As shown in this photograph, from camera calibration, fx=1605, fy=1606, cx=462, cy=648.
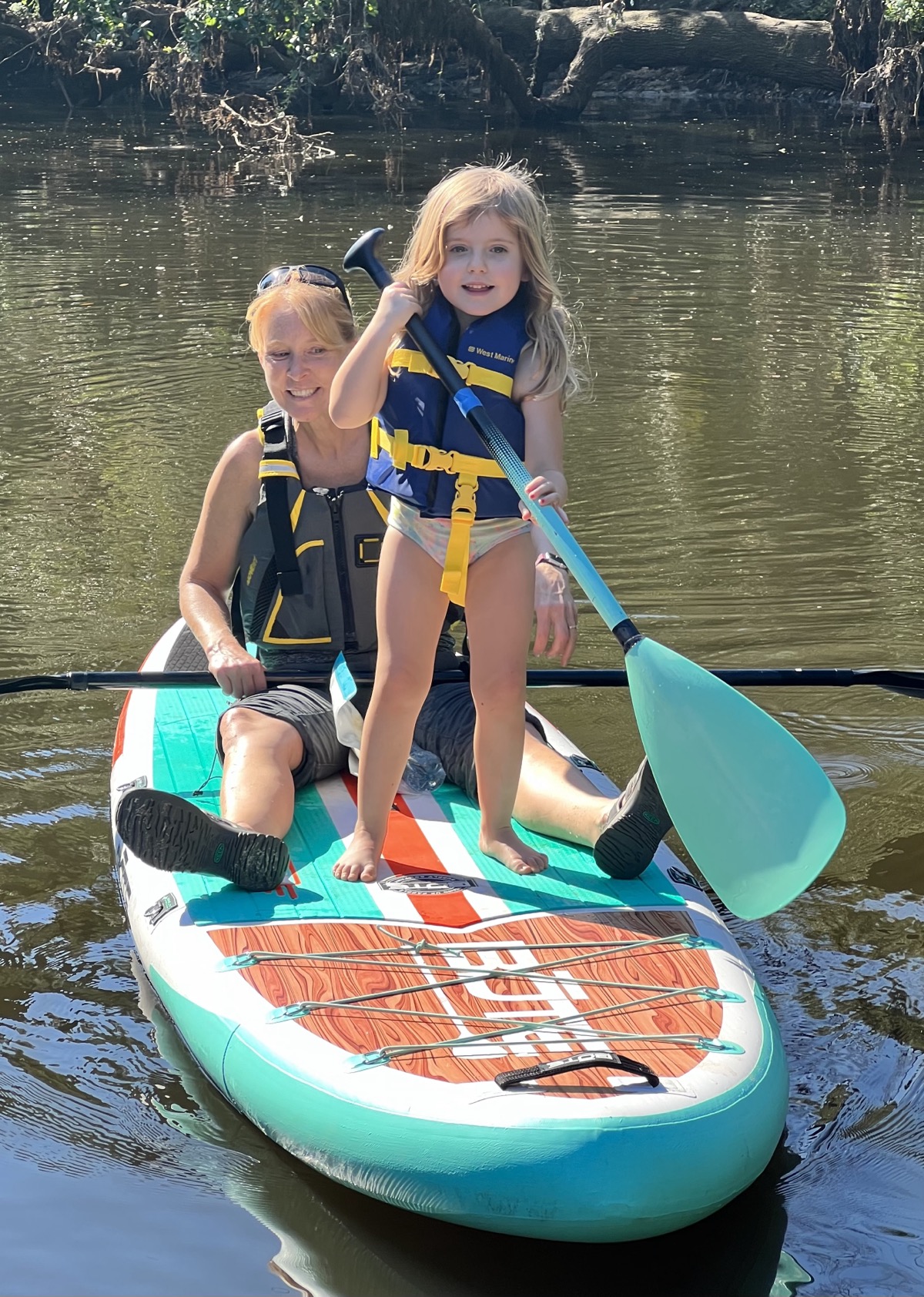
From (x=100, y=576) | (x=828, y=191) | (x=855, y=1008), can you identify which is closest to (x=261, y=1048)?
(x=855, y=1008)

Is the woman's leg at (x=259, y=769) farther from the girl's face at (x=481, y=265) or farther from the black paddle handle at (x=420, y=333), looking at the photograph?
the girl's face at (x=481, y=265)

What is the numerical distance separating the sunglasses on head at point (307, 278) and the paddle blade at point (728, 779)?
1.19 meters

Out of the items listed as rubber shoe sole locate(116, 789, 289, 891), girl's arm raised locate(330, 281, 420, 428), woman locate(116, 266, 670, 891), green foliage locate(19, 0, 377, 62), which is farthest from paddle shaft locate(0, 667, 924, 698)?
green foliage locate(19, 0, 377, 62)

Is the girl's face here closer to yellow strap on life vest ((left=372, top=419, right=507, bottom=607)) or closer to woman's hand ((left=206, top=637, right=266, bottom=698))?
yellow strap on life vest ((left=372, top=419, right=507, bottom=607))

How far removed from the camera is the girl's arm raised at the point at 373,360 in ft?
9.73

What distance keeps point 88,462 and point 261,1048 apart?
4943mm

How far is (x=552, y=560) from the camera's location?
2.96 meters

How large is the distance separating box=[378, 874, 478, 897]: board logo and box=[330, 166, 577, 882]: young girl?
6 cm

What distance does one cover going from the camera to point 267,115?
61.5ft

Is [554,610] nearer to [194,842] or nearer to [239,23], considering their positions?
[194,842]

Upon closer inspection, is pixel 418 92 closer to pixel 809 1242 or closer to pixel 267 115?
pixel 267 115

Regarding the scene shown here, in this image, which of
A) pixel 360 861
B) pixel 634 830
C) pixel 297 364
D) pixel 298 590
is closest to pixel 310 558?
pixel 298 590

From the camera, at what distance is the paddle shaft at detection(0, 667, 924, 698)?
3.57m

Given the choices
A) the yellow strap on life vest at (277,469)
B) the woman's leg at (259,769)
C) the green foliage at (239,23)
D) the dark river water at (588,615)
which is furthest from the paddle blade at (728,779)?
the green foliage at (239,23)
